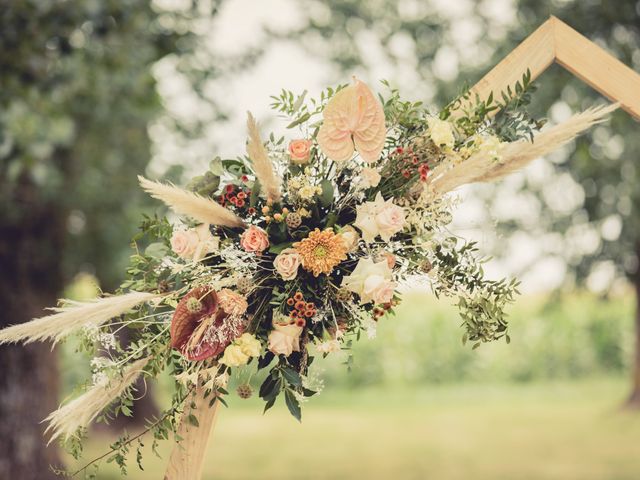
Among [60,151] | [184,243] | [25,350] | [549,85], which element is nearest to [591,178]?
[549,85]

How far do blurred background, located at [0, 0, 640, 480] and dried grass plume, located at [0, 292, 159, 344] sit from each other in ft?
2.21

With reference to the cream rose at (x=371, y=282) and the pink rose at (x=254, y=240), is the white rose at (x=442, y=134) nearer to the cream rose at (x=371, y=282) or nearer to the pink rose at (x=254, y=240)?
the cream rose at (x=371, y=282)

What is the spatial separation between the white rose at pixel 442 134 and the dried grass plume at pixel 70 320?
38.5 inches

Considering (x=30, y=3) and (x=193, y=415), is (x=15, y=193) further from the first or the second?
(x=193, y=415)

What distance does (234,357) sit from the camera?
2.23 meters

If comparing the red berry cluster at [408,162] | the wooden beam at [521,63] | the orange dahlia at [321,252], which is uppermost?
the wooden beam at [521,63]

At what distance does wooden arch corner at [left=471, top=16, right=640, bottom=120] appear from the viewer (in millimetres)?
2551

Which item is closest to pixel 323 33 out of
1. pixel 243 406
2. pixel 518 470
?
pixel 518 470

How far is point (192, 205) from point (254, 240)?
20 centimetres

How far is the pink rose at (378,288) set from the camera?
86.8 inches

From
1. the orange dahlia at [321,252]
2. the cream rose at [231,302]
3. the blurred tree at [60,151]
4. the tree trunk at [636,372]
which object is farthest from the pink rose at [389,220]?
the tree trunk at [636,372]

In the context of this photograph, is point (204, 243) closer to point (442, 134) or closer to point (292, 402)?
point (292, 402)

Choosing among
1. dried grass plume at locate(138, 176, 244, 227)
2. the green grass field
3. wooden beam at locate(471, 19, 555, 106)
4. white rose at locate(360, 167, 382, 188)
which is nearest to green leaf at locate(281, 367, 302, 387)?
dried grass plume at locate(138, 176, 244, 227)

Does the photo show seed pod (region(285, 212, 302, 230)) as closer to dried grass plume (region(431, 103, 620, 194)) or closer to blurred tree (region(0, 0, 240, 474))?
dried grass plume (region(431, 103, 620, 194))
